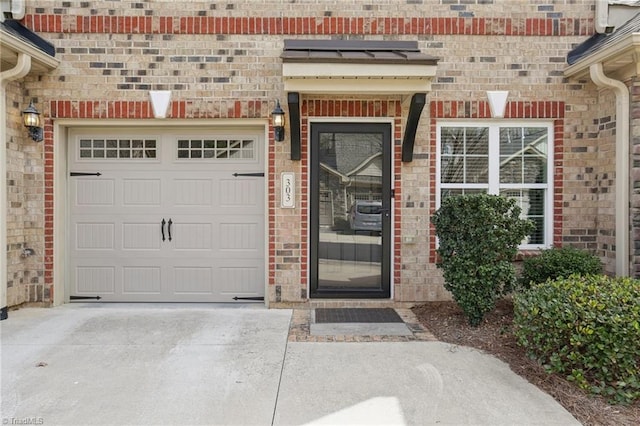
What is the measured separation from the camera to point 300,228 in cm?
558

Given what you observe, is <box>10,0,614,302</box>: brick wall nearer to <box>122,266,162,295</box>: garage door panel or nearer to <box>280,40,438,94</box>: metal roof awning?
<box>280,40,438,94</box>: metal roof awning

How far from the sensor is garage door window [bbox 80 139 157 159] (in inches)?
229

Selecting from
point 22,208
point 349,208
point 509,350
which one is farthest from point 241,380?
point 22,208

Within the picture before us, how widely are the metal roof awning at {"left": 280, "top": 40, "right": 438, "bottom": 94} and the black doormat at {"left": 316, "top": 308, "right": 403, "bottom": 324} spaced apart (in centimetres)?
272

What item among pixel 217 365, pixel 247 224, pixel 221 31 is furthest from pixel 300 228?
pixel 221 31

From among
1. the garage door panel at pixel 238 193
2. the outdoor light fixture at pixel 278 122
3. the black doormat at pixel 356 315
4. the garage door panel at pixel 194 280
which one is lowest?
the black doormat at pixel 356 315

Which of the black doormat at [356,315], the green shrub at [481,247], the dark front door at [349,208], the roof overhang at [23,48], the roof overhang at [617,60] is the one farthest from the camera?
the dark front door at [349,208]

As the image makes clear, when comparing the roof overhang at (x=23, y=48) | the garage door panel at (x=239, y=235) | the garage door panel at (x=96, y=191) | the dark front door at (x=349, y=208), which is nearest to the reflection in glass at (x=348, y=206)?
the dark front door at (x=349, y=208)

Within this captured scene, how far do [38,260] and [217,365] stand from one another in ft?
11.4

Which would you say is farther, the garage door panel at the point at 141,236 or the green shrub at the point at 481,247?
the garage door panel at the point at 141,236

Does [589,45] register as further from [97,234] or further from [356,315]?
[97,234]

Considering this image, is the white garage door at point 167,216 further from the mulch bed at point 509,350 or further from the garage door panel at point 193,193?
the mulch bed at point 509,350

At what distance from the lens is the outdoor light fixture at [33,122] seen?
17.2ft

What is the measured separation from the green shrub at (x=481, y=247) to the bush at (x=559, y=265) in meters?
0.67
